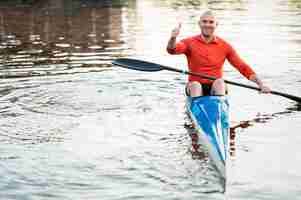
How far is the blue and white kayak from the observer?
27.8 feet

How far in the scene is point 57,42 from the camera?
74.5 ft

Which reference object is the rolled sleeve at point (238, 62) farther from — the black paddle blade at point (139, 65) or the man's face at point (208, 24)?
the black paddle blade at point (139, 65)

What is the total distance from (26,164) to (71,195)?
1.43 metres

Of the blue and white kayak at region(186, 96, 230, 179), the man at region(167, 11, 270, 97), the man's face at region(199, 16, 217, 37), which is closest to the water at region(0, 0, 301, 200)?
the blue and white kayak at region(186, 96, 230, 179)

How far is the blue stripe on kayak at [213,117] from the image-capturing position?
8.77 metres

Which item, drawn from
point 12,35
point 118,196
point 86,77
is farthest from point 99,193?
point 12,35

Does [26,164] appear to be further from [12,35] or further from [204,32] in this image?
[12,35]

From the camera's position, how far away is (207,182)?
7902 millimetres

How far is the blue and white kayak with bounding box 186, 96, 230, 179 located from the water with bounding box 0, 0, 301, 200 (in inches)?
8.0

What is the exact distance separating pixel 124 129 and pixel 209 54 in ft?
7.21

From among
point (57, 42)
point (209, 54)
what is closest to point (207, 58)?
point (209, 54)

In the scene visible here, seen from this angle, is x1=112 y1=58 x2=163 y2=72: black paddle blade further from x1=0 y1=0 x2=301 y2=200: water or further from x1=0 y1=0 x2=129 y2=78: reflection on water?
x1=0 y1=0 x2=129 y2=78: reflection on water

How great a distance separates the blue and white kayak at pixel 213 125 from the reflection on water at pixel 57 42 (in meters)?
6.65

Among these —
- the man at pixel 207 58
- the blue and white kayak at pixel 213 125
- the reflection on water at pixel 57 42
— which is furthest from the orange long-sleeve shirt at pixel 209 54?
the reflection on water at pixel 57 42
